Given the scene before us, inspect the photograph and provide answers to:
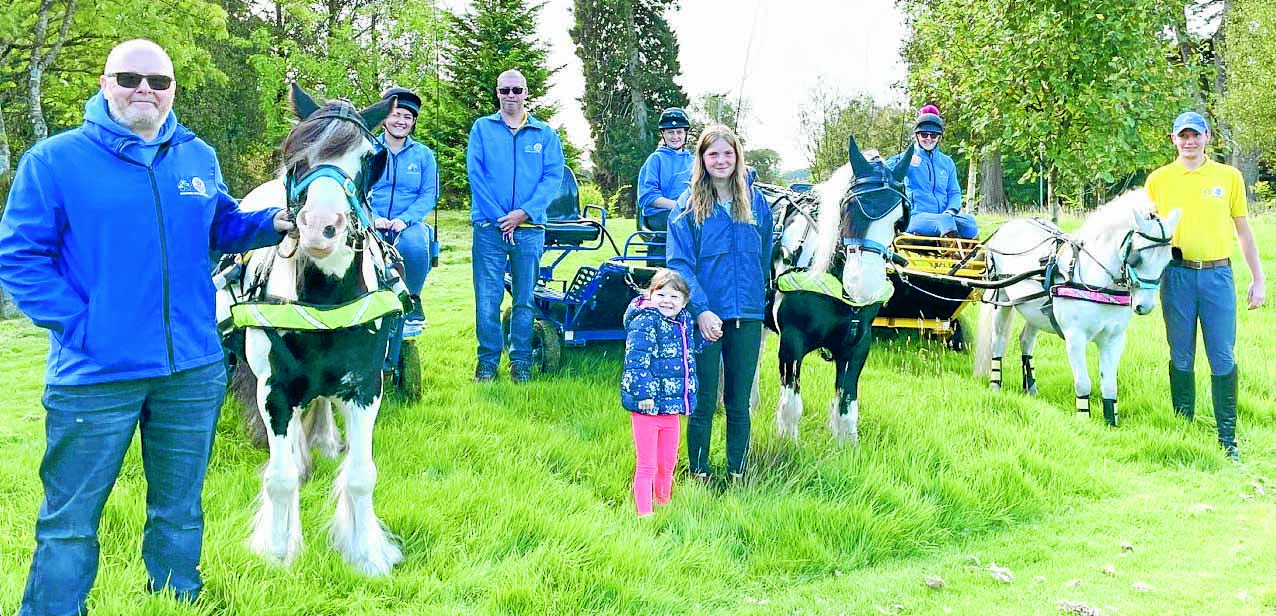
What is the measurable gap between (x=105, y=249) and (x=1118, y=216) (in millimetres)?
5968

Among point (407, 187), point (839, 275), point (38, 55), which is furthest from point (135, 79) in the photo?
point (38, 55)

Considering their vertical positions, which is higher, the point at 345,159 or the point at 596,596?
the point at 345,159

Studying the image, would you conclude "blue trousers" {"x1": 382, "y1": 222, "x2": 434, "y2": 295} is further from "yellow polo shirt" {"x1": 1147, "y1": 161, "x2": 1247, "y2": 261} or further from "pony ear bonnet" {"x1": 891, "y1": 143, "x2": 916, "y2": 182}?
"yellow polo shirt" {"x1": 1147, "y1": 161, "x2": 1247, "y2": 261}

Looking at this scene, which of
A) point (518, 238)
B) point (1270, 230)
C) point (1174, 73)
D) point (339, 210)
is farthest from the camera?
point (1270, 230)

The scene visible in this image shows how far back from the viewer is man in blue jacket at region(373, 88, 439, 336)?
5508 mm

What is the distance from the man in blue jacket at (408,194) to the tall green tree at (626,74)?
21.9m

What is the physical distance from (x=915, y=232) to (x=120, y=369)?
6385 mm

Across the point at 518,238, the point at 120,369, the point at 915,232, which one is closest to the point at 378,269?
the point at 120,369

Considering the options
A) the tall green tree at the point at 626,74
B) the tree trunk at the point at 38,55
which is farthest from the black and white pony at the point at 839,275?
the tall green tree at the point at 626,74

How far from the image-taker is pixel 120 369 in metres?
2.41

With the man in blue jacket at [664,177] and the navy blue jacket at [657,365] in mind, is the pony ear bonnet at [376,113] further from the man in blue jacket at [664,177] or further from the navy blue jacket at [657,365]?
the man in blue jacket at [664,177]

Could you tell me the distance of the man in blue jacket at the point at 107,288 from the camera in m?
2.33

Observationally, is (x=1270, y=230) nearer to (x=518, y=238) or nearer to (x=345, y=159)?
(x=518, y=238)

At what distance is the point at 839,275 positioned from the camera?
15.8ft
